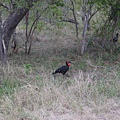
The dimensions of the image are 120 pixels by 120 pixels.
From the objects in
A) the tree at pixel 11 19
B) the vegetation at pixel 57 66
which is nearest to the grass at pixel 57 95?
the vegetation at pixel 57 66

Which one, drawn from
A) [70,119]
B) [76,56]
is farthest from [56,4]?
[70,119]

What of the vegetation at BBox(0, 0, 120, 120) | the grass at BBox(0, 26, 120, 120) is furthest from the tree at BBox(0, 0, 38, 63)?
the grass at BBox(0, 26, 120, 120)

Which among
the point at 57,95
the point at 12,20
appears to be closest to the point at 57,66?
the point at 12,20

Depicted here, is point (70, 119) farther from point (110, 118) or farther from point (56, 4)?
point (56, 4)

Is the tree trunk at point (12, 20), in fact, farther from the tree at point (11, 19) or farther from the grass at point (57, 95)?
the grass at point (57, 95)

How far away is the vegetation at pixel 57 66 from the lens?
5.92 meters

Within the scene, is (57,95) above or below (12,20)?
below

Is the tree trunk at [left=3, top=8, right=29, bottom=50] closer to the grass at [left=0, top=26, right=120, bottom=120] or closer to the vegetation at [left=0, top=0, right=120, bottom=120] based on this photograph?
the vegetation at [left=0, top=0, right=120, bottom=120]

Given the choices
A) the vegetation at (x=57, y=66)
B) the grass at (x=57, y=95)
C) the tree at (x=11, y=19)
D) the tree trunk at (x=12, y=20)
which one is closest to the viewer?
the grass at (x=57, y=95)

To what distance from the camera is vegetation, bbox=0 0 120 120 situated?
592 centimetres

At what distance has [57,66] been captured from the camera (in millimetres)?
10188

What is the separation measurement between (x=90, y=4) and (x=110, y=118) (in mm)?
6506

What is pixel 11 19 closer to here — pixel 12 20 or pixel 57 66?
pixel 12 20

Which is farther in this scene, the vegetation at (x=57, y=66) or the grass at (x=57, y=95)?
the vegetation at (x=57, y=66)
